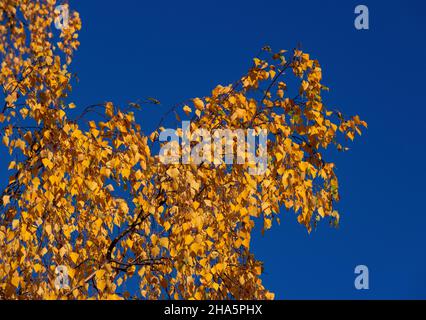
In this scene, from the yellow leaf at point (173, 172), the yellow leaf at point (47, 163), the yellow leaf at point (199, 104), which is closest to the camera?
the yellow leaf at point (173, 172)

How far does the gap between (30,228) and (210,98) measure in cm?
172

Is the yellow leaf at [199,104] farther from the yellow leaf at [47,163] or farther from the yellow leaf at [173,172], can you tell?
the yellow leaf at [47,163]

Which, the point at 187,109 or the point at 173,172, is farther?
the point at 187,109

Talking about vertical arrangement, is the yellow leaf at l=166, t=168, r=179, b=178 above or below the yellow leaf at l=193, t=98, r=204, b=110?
below

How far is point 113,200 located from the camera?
5402mm

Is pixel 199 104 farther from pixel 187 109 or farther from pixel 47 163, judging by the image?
pixel 47 163

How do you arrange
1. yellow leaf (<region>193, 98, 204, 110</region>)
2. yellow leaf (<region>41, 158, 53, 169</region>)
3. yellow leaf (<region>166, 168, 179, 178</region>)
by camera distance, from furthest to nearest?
yellow leaf (<region>193, 98, 204, 110</region>) < yellow leaf (<region>41, 158, 53, 169</region>) < yellow leaf (<region>166, 168, 179, 178</region>)

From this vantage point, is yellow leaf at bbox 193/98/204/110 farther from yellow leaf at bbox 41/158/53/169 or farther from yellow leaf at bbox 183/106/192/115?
yellow leaf at bbox 41/158/53/169

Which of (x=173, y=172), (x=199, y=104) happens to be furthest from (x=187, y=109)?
(x=173, y=172)

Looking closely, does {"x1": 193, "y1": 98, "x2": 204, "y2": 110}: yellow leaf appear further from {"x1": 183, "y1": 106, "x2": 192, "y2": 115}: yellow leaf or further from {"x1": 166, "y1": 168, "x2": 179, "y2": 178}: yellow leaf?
{"x1": 166, "y1": 168, "x2": 179, "y2": 178}: yellow leaf

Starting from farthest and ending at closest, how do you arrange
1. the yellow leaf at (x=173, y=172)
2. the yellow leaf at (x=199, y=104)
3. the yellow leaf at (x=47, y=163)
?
1. the yellow leaf at (x=199, y=104)
2. the yellow leaf at (x=47, y=163)
3. the yellow leaf at (x=173, y=172)

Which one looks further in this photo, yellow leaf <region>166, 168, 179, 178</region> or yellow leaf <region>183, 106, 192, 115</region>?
yellow leaf <region>183, 106, 192, 115</region>

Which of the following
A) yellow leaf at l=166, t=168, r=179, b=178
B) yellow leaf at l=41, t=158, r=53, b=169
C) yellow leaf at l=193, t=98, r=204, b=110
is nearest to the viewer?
yellow leaf at l=166, t=168, r=179, b=178
